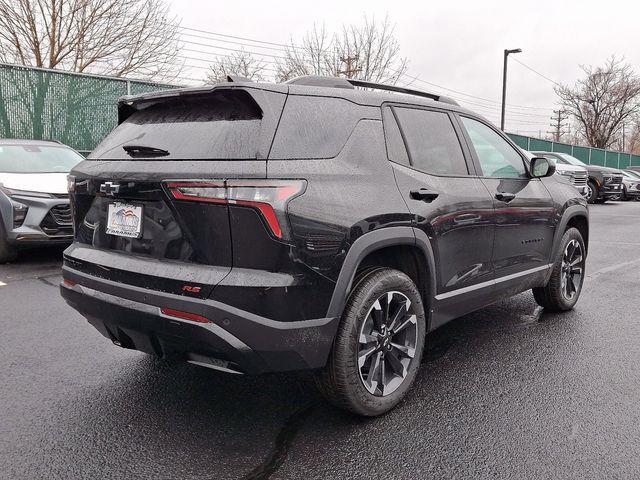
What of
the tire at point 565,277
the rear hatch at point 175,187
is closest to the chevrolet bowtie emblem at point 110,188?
the rear hatch at point 175,187

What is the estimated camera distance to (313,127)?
2.71 meters

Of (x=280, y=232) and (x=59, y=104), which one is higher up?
(x=59, y=104)

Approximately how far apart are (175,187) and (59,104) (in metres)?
12.1

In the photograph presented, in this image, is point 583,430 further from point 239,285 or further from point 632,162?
point 632,162

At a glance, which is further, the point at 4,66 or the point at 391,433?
the point at 4,66

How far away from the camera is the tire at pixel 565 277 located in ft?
15.4

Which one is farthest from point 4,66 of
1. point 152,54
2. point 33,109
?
point 152,54

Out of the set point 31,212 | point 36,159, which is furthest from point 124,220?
point 36,159

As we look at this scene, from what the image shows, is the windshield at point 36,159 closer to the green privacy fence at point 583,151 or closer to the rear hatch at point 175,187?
the rear hatch at point 175,187

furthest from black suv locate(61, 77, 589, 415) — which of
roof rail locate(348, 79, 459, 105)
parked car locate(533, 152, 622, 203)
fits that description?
parked car locate(533, 152, 622, 203)

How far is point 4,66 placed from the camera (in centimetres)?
1192

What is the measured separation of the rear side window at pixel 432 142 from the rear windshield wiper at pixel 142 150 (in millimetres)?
1391

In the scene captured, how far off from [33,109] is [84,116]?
1132 mm

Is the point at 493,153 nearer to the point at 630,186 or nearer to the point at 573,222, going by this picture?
the point at 573,222
